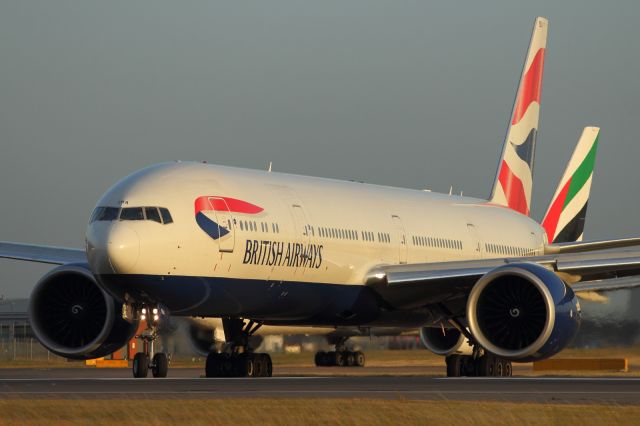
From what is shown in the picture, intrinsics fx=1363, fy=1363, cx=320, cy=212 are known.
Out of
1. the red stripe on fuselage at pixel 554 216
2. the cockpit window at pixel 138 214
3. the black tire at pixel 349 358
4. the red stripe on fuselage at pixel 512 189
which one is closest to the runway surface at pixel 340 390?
the cockpit window at pixel 138 214

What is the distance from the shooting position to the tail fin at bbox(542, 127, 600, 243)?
3869 cm

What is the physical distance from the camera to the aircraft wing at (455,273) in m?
27.5

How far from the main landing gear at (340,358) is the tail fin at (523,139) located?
10144 mm

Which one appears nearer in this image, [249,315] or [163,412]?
[163,412]

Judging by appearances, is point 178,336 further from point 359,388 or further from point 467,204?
point 359,388

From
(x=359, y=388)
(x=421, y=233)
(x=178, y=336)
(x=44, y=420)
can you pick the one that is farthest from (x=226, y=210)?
(x=178, y=336)

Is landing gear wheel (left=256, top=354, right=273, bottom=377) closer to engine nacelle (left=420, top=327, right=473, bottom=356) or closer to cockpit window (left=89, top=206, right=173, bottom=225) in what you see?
cockpit window (left=89, top=206, right=173, bottom=225)

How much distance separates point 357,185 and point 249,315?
238 inches

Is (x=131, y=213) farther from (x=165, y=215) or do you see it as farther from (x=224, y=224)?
(x=224, y=224)

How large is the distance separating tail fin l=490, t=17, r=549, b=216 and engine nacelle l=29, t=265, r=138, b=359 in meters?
13.8

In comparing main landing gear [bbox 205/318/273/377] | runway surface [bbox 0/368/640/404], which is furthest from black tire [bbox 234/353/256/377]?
runway surface [bbox 0/368/640/404]

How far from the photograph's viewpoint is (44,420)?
1541 cm

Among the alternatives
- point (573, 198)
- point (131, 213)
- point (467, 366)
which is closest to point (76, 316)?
point (131, 213)

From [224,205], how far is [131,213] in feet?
6.17
